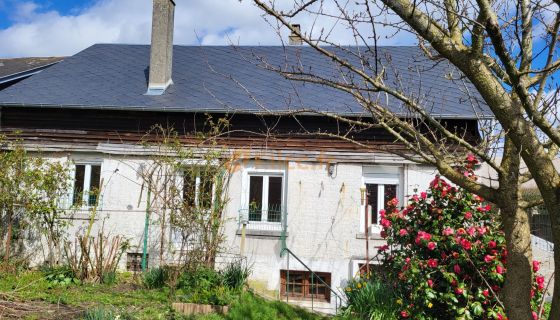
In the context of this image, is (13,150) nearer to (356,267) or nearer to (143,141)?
(143,141)

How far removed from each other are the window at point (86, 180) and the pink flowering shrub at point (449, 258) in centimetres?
733

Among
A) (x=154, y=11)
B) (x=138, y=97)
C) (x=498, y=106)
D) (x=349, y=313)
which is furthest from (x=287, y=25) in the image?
(x=154, y=11)

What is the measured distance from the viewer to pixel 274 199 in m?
11.7

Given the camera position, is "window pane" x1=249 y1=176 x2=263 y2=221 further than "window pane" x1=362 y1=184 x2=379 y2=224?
Yes

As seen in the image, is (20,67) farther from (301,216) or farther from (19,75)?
(301,216)

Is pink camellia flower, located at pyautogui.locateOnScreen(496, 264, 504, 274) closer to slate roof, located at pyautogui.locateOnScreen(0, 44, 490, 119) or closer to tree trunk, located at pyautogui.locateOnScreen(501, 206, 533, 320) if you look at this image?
tree trunk, located at pyautogui.locateOnScreen(501, 206, 533, 320)

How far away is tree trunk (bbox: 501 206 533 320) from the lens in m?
3.50

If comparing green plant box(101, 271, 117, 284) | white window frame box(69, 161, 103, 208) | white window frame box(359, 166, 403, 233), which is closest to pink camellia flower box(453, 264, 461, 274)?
white window frame box(359, 166, 403, 233)

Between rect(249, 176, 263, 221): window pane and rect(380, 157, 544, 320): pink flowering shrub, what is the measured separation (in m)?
3.90

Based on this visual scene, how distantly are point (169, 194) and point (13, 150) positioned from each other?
3821 mm

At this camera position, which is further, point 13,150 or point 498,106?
point 13,150

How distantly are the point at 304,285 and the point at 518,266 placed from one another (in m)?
7.81

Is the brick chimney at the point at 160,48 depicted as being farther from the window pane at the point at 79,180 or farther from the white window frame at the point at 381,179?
the white window frame at the point at 381,179

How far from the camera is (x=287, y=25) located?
350cm
